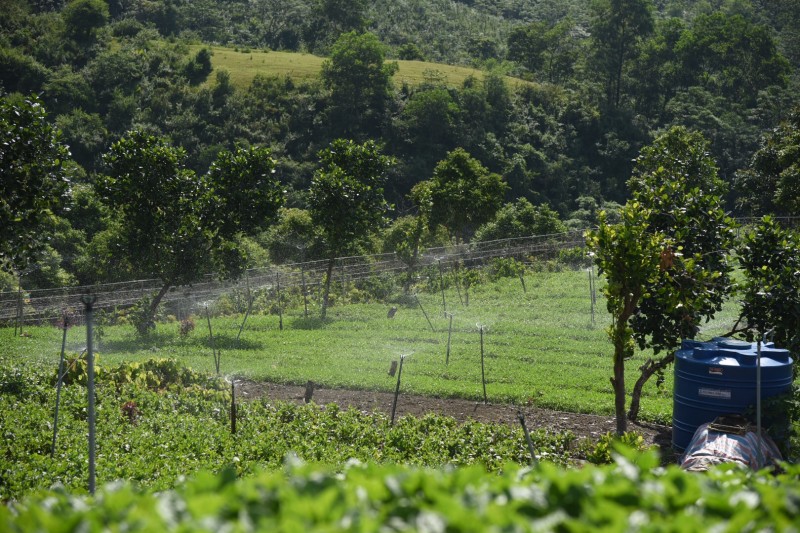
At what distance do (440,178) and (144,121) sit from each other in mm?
35192

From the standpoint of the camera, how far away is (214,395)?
15.9 m

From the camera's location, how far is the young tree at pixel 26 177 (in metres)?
14.3

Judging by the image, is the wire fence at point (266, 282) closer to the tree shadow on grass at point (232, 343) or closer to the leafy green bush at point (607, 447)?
the tree shadow on grass at point (232, 343)

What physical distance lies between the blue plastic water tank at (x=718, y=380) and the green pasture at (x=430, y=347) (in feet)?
9.84

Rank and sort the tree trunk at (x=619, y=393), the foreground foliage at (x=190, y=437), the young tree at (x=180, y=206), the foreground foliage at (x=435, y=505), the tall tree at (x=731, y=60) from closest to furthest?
1. the foreground foliage at (x=435, y=505)
2. the foreground foliage at (x=190, y=437)
3. the tree trunk at (x=619, y=393)
4. the young tree at (x=180, y=206)
5. the tall tree at (x=731, y=60)

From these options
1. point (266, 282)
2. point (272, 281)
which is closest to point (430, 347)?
point (272, 281)

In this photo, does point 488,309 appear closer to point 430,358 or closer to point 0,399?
point 430,358

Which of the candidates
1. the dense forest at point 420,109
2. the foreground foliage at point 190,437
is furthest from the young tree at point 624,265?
the dense forest at point 420,109

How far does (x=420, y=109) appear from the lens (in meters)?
65.9

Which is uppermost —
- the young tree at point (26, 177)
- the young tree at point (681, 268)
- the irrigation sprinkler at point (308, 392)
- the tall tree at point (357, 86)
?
the tall tree at point (357, 86)

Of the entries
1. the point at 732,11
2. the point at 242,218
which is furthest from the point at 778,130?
the point at 732,11

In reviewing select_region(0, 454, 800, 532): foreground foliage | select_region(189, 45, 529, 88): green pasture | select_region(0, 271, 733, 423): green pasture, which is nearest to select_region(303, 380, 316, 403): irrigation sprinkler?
select_region(0, 271, 733, 423): green pasture

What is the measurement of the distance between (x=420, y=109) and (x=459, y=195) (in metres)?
30.6

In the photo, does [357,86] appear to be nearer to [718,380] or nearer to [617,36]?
[617,36]
